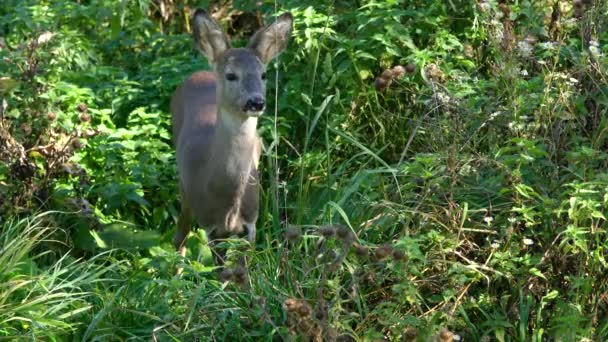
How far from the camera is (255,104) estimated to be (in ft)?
20.9

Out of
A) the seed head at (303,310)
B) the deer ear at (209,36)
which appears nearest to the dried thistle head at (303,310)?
the seed head at (303,310)

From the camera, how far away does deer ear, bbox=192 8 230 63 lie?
6801mm

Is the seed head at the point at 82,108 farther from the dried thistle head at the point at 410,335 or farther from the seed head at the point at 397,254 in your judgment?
the dried thistle head at the point at 410,335

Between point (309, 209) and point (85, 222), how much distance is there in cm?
135

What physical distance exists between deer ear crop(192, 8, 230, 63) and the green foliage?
0.53 metres

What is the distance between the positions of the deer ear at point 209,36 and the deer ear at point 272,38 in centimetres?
16

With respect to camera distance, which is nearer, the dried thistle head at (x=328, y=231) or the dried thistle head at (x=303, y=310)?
the dried thistle head at (x=303, y=310)

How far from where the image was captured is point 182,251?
7.00 metres

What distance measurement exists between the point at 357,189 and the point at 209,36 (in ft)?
4.98

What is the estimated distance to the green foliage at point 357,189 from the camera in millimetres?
4910


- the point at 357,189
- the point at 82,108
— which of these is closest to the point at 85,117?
the point at 82,108

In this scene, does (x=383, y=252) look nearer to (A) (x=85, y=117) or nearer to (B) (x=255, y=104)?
(B) (x=255, y=104)

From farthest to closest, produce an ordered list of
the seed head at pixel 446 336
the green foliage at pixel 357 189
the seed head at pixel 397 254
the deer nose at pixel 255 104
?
the deer nose at pixel 255 104
the green foliage at pixel 357 189
the seed head at pixel 397 254
the seed head at pixel 446 336

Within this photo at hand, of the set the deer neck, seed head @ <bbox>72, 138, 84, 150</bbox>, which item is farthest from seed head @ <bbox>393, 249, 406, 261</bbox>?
seed head @ <bbox>72, 138, 84, 150</bbox>
